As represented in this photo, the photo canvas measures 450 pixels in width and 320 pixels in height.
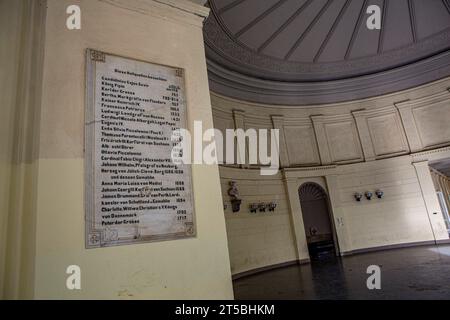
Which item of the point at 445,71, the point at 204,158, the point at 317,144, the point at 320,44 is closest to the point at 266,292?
the point at 204,158

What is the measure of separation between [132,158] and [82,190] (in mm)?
383

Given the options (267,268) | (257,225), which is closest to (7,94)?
(257,225)

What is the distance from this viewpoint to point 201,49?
9.02 feet

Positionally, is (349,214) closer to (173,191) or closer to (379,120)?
(379,120)

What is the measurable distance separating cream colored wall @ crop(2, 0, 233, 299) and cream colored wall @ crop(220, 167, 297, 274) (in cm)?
540

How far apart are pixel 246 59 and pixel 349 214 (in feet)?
19.5

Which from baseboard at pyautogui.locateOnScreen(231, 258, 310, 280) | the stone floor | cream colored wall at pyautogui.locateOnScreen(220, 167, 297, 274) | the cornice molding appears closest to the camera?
the stone floor

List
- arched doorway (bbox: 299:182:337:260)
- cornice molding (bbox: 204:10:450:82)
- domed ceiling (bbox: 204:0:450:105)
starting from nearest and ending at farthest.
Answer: domed ceiling (bbox: 204:0:450:105) < cornice molding (bbox: 204:10:450:82) < arched doorway (bbox: 299:182:337:260)

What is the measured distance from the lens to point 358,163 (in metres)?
10.2

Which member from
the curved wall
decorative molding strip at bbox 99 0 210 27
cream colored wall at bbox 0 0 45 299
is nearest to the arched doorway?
the curved wall

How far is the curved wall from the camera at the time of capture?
9.09m

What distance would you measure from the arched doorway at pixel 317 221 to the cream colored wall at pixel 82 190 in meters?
8.11

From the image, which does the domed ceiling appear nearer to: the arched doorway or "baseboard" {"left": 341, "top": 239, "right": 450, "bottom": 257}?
the arched doorway

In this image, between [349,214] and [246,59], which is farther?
[349,214]
